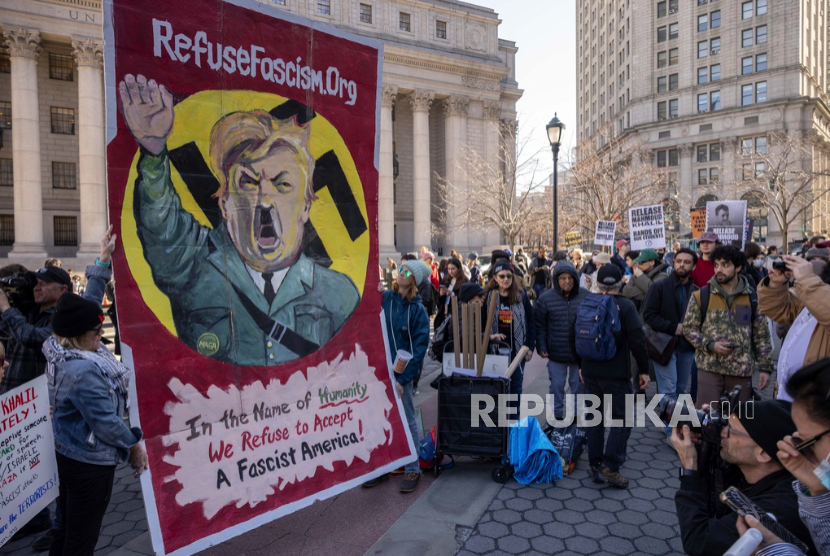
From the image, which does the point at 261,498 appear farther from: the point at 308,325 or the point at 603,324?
the point at 603,324

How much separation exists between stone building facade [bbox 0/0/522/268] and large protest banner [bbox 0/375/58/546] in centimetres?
2644

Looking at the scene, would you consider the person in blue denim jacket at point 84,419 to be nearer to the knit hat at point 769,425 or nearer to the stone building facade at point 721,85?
Answer: the knit hat at point 769,425

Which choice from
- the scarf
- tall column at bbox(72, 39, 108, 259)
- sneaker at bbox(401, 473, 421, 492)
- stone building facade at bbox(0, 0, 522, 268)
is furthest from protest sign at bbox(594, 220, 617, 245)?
tall column at bbox(72, 39, 108, 259)

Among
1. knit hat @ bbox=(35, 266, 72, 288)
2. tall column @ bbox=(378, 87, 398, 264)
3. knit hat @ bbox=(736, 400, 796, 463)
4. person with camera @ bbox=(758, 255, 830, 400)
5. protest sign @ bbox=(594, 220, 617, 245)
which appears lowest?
knit hat @ bbox=(736, 400, 796, 463)

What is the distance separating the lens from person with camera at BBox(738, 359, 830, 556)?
192cm

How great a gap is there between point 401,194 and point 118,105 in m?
39.4

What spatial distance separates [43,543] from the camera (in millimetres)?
4176

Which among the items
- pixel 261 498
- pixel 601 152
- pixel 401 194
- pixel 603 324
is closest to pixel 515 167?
pixel 601 152

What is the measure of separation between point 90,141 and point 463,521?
30.6 metres

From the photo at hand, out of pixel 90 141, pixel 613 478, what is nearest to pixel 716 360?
pixel 613 478

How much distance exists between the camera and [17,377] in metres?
4.18

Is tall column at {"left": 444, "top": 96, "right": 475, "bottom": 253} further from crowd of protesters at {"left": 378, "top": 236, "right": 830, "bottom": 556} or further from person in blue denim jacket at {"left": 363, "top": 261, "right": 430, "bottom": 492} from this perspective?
person in blue denim jacket at {"left": 363, "top": 261, "right": 430, "bottom": 492}

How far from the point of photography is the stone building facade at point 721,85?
56594 millimetres

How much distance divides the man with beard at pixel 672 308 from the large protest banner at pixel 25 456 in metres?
5.82
